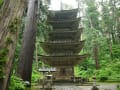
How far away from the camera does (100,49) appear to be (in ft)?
115

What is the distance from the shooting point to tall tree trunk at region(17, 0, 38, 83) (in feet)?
29.6

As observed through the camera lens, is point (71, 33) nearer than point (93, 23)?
Yes

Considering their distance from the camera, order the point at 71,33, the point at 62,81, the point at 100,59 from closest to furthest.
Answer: the point at 62,81
the point at 71,33
the point at 100,59

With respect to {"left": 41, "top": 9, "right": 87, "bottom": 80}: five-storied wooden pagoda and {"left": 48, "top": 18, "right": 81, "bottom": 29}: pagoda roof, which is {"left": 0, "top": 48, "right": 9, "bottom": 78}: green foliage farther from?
{"left": 48, "top": 18, "right": 81, "bottom": 29}: pagoda roof

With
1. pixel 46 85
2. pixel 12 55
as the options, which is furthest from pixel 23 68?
pixel 12 55

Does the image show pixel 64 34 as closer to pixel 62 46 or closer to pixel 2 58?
pixel 62 46

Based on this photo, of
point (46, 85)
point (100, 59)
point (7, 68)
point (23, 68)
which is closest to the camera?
point (7, 68)

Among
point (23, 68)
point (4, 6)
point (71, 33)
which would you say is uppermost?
point (71, 33)

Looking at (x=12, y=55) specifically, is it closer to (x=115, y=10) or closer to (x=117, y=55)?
(x=117, y=55)

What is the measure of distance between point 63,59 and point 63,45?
1677 mm

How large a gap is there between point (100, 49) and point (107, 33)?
6.13m

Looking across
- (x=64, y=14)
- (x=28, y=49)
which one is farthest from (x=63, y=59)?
(x=28, y=49)

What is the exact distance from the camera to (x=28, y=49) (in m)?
9.39

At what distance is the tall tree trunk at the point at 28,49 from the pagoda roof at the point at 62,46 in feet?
34.4
